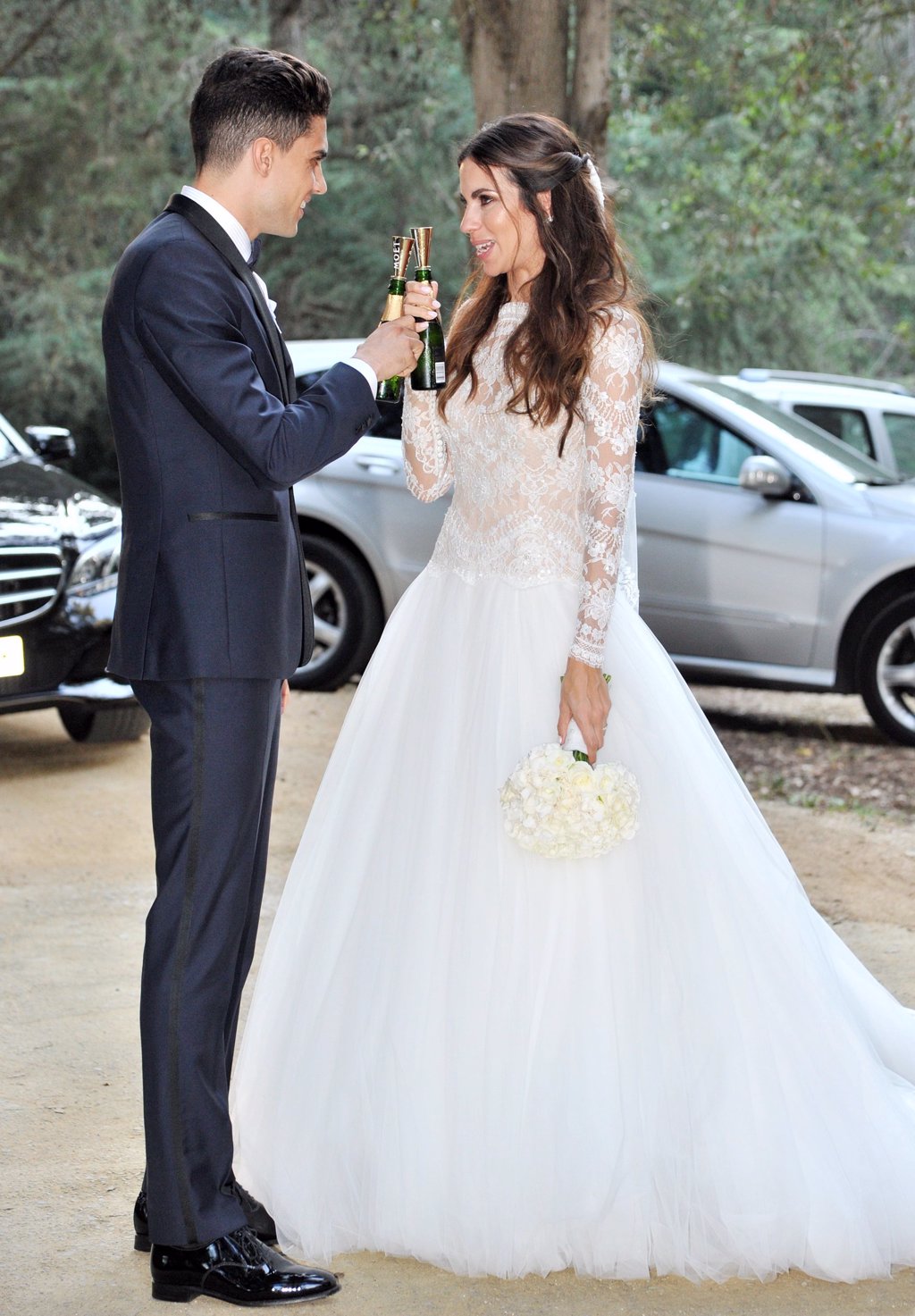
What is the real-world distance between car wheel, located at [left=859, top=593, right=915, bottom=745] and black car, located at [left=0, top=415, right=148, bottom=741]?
12.2 feet

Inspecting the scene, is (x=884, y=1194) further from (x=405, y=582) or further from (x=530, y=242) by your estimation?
(x=405, y=582)

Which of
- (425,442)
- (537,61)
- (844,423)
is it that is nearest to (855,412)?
(844,423)

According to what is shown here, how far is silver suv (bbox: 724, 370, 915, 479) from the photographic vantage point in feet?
34.1

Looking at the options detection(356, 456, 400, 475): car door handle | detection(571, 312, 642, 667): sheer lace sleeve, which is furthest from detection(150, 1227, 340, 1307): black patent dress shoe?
detection(356, 456, 400, 475): car door handle

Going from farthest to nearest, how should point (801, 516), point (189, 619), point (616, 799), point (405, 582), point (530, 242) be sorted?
point (405, 582) < point (801, 516) < point (530, 242) < point (616, 799) < point (189, 619)

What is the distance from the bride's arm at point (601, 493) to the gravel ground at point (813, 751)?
4282 mm

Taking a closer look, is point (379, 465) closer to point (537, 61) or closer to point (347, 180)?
point (537, 61)

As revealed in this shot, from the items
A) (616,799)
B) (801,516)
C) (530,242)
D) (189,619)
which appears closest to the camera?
(189,619)

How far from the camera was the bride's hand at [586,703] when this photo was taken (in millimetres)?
3264

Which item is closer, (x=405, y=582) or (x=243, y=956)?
(x=243, y=956)

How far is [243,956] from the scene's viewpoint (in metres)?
3.17

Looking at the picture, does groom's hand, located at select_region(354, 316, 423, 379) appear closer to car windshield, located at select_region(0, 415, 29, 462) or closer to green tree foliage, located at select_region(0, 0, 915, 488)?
car windshield, located at select_region(0, 415, 29, 462)

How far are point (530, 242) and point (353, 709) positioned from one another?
1.08m

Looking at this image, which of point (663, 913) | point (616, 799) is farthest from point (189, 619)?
point (663, 913)
